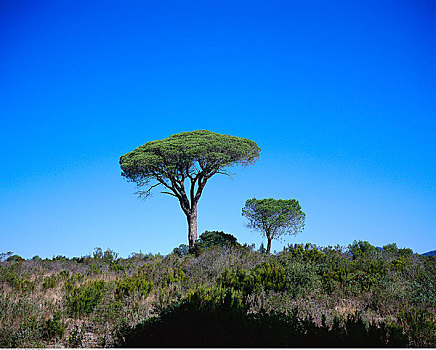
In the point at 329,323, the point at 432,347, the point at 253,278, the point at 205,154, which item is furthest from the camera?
the point at 205,154

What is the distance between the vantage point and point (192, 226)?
2341 centimetres

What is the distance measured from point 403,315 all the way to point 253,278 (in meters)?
3.28

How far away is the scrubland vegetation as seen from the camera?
4.56 metres

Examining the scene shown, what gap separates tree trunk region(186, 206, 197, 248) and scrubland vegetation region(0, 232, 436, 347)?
11.4 m

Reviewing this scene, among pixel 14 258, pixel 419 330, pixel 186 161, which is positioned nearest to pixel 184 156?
pixel 186 161

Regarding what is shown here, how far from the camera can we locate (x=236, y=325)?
4.72 meters

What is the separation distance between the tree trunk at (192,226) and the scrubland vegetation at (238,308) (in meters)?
11.4

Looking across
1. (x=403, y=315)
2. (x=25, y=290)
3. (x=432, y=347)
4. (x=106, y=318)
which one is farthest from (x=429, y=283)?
(x=25, y=290)

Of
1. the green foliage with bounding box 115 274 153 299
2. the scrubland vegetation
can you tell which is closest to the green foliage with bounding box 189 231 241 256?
the scrubland vegetation

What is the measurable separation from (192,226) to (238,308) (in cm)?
1826

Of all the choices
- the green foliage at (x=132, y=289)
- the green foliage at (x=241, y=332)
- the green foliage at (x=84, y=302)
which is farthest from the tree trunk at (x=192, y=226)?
the green foliage at (x=241, y=332)

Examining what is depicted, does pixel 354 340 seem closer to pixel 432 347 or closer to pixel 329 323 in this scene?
pixel 329 323

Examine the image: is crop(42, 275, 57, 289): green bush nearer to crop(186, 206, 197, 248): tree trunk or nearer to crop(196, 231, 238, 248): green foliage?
crop(196, 231, 238, 248): green foliage

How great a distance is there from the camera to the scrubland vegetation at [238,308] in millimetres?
4562
